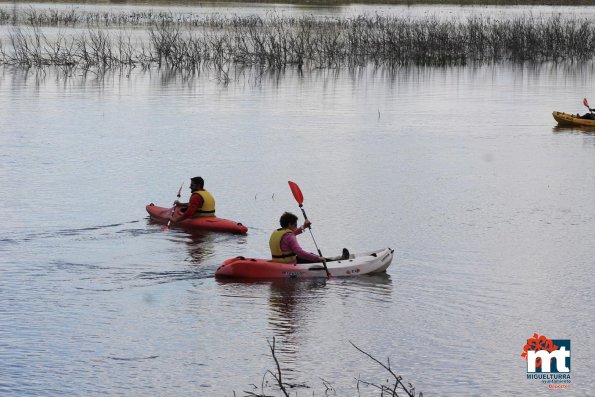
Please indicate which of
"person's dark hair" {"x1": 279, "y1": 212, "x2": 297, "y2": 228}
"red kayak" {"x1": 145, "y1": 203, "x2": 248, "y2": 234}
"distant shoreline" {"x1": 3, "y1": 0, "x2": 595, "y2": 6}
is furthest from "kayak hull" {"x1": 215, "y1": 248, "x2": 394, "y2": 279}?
"distant shoreline" {"x1": 3, "y1": 0, "x2": 595, "y2": 6}

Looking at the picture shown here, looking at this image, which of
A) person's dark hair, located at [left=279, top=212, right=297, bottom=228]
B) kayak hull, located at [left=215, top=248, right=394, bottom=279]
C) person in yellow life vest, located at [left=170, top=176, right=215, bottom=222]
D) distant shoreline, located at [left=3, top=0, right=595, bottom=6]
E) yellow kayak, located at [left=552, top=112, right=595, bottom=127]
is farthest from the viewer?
distant shoreline, located at [left=3, top=0, right=595, bottom=6]

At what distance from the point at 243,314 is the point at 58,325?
2.01 meters

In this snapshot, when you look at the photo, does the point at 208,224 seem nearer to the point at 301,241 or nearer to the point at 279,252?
the point at 301,241

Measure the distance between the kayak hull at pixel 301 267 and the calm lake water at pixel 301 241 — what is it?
0.19 meters

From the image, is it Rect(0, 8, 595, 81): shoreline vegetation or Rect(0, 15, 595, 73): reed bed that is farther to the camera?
Rect(0, 15, 595, 73): reed bed

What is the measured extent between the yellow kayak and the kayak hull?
49.1 feet

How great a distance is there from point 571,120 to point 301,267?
15.8 metres

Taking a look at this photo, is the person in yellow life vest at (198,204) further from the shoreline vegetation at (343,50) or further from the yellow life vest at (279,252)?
the shoreline vegetation at (343,50)

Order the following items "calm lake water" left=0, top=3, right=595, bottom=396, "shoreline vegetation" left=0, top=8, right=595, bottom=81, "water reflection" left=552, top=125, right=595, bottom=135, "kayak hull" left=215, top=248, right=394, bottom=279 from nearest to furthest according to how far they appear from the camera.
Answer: "calm lake water" left=0, top=3, right=595, bottom=396 → "kayak hull" left=215, top=248, right=394, bottom=279 → "water reflection" left=552, top=125, right=595, bottom=135 → "shoreline vegetation" left=0, top=8, right=595, bottom=81

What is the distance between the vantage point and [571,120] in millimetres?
27422

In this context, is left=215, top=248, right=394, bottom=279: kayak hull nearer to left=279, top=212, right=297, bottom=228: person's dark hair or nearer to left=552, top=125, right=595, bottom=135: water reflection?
left=279, top=212, right=297, bottom=228: person's dark hair

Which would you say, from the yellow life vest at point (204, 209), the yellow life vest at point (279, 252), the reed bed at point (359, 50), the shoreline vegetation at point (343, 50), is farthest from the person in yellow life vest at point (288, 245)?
the reed bed at point (359, 50)

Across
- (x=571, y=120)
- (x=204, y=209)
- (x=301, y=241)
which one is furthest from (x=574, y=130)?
(x=204, y=209)

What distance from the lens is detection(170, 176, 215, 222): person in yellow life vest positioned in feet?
52.9
